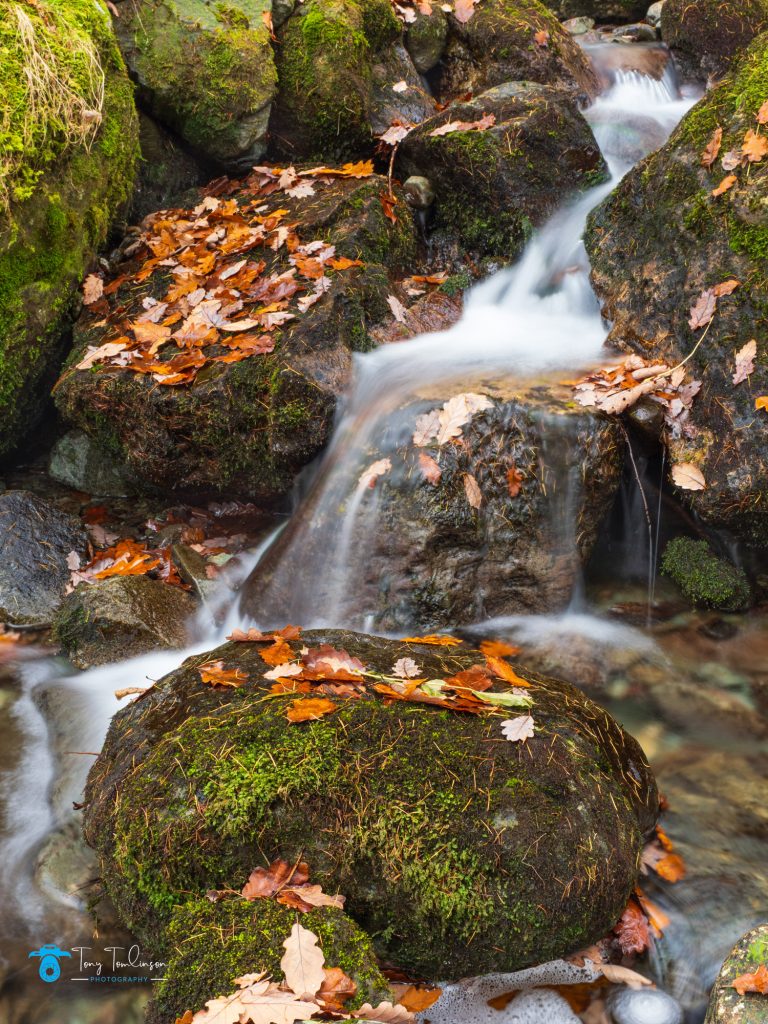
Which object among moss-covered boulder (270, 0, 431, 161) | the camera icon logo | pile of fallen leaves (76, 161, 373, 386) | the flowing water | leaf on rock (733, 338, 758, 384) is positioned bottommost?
the camera icon logo

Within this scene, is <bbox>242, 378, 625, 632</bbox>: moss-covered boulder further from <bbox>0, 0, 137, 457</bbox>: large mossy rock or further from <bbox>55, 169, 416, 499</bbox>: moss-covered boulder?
<bbox>0, 0, 137, 457</bbox>: large mossy rock

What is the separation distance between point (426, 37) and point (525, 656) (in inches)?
264

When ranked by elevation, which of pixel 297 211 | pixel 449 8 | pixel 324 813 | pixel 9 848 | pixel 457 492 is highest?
pixel 449 8

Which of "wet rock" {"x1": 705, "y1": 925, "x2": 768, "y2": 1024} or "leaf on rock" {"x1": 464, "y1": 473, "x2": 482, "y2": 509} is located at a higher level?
"leaf on rock" {"x1": 464, "y1": 473, "x2": 482, "y2": 509}

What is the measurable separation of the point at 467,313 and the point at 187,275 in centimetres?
219

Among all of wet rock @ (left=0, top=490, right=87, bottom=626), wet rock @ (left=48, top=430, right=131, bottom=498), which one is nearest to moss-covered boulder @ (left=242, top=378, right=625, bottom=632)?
wet rock @ (left=0, top=490, right=87, bottom=626)

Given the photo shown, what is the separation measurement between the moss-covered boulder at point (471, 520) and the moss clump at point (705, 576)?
0.56 meters

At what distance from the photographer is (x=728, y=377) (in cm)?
462

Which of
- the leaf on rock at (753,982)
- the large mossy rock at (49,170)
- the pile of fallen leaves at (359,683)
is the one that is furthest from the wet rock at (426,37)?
the leaf on rock at (753,982)

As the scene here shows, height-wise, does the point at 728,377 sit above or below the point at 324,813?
above

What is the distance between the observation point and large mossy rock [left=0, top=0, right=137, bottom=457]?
5.09m

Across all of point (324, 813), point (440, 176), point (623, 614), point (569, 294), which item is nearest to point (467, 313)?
point (569, 294)

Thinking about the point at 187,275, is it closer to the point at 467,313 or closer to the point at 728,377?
the point at 467,313

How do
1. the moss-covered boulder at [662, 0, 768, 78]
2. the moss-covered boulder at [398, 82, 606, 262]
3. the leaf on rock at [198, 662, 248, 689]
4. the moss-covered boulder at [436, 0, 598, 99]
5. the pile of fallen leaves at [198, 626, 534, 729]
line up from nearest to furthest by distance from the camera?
the pile of fallen leaves at [198, 626, 534, 729] → the leaf on rock at [198, 662, 248, 689] → the moss-covered boulder at [398, 82, 606, 262] → the moss-covered boulder at [436, 0, 598, 99] → the moss-covered boulder at [662, 0, 768, 78]
